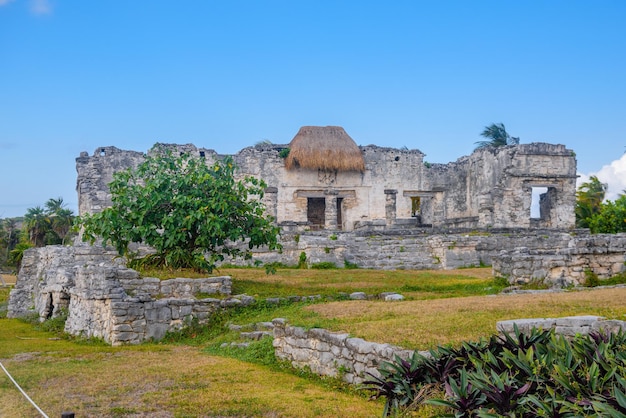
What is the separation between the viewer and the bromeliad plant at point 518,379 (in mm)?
4035

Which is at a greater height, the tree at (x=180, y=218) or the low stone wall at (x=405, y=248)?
the tree at (x=180, y=218)

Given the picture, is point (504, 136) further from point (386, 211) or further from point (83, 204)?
point (83, 204)

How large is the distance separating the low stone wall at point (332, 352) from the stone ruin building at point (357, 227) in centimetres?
341

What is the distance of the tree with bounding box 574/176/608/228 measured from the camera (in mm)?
32531

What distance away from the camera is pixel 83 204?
26.4 metres

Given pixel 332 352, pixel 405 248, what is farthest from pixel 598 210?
pixel 332 352

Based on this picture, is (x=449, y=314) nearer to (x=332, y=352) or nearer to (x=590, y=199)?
(x=332, y=352)

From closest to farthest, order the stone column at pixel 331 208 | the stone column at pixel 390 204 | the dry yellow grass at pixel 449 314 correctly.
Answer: the dry yellow grass at pixel 449 314 → the stone column at pixel 331 208 → the stone column at pixel 390 204

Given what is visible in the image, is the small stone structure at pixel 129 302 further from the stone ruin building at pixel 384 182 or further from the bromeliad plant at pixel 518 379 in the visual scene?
the stone ruin building at pixel 384 182

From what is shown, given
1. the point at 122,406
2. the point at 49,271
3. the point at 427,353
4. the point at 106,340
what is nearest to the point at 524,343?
the point at 427,353

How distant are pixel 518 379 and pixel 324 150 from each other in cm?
2455

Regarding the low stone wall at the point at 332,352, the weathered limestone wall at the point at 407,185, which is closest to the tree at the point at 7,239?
the weathered limestone wall at the point at 407,185

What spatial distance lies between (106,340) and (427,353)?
6360 millimetres

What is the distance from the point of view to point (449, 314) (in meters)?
7.88
